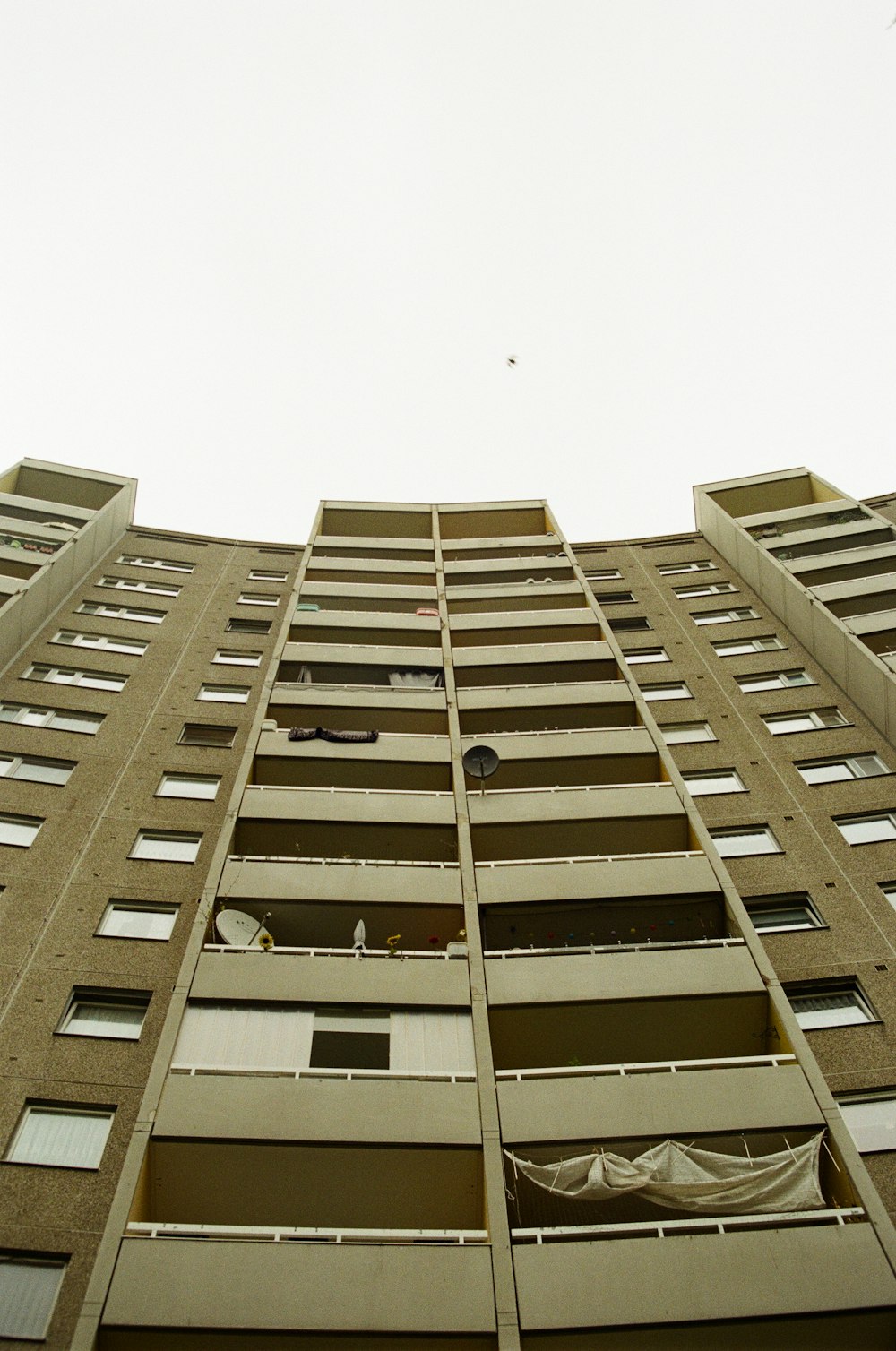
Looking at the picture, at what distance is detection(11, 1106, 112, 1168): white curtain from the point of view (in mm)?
12906

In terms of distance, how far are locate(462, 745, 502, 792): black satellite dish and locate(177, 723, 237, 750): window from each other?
23.9 feet

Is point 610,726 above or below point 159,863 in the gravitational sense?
above

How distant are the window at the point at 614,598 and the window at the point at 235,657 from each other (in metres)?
12.4

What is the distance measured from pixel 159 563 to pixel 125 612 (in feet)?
15.9

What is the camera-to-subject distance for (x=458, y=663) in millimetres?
25719

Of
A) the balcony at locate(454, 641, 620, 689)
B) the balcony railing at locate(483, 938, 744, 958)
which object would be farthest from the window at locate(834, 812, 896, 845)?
the balcony at locate(454, 641, 620, 689)

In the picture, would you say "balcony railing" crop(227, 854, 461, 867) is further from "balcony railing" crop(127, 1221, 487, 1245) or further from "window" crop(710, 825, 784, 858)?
"balcony railing" crop(127, 1221, 487, 1245)

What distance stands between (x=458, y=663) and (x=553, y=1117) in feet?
49.0

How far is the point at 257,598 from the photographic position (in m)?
32.3

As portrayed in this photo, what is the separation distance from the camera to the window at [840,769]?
21.9 m

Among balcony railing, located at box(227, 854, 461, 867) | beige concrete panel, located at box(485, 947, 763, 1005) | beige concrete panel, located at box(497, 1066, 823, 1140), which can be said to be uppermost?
balcony railing, located at box(227, 854, 461, 867)

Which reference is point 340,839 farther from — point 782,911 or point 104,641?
point 104,641

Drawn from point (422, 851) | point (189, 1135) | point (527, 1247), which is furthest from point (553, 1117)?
Result: point (422, 851)

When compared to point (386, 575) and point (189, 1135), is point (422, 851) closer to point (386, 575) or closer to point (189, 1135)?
point (189, 1135)
